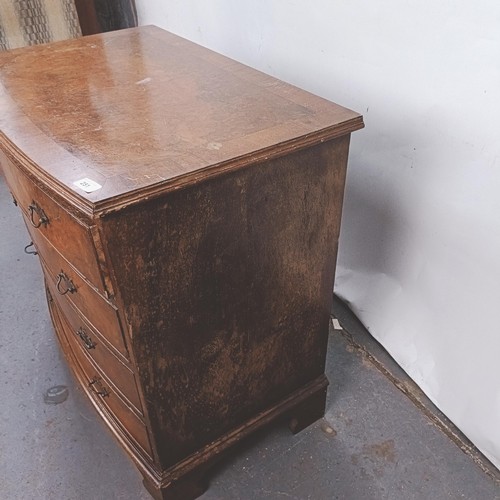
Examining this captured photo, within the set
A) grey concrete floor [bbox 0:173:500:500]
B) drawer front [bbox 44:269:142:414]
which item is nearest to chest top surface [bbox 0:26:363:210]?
drawer front [bbox 44:269:142:414]

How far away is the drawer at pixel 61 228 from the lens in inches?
30.9

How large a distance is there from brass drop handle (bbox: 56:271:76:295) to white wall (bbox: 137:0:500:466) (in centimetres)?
79

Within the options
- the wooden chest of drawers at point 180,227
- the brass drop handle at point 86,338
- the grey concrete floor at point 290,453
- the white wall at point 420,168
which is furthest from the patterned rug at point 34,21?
the brass drop handle at point 86,338

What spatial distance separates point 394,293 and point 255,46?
827 millimetres

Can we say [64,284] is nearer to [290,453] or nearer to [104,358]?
[104,358]

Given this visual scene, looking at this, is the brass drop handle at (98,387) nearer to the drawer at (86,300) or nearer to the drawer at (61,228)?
the drawer at (86,300)

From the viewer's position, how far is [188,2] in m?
1.85

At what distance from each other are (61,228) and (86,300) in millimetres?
160

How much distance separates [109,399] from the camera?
1174 millimetres

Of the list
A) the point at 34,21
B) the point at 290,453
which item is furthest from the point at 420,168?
the point at 34,21

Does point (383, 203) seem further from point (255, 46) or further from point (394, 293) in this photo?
point (255, 46)

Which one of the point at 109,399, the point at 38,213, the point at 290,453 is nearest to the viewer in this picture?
the point at 38,213

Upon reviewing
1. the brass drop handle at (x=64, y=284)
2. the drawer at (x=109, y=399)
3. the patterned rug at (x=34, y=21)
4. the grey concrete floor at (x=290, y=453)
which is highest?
the patterned rug at (x=34, y=21)

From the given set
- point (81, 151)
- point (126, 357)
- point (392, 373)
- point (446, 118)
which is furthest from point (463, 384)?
point (81, 151)
